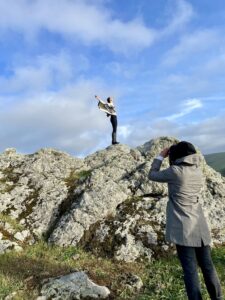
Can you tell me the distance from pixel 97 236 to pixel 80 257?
125cm

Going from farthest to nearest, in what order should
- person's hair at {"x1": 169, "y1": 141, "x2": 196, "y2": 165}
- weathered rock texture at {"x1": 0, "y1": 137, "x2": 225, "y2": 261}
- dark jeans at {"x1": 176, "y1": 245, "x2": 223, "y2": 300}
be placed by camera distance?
weathered rock texture at {"x1": 0, "y1": 137, "x2": 225, "y2": 261} → person's hair at {"x1": 169, "y1": 141, "x2": 196, "y2": 165} → dark jeans at {"x1": 176, "y1": 245, "x2": 223, "y2": 300}

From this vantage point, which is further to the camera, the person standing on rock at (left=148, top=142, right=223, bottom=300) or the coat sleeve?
the coat sleeve

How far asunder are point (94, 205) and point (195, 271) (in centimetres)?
814

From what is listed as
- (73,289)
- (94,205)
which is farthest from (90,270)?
(94,205)

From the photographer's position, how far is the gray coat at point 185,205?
374 inches

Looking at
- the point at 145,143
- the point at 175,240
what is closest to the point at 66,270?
the point at 175,240

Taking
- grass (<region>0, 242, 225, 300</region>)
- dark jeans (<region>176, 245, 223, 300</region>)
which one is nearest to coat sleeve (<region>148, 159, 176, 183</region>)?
dark jeans (<region>176, 245, 223, 300</region>)

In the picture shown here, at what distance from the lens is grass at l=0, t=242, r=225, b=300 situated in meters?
11.8

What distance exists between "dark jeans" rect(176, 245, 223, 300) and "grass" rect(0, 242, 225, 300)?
1801 mm

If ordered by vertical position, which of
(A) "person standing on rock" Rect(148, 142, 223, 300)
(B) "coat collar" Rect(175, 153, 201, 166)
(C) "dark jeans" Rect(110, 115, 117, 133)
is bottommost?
(A) "person standing on rock" Rect(148, 142, 223, 300)

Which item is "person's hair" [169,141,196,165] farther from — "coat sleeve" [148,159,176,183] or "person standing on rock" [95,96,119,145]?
"person standing on rock" [95,96,119,145]

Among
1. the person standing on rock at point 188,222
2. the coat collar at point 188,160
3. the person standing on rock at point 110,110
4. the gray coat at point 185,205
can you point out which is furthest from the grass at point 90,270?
the person standing on rock at point 110,110

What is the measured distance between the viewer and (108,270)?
1377cm

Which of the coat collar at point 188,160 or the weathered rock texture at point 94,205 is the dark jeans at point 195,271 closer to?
the coat collar at point 188,160
